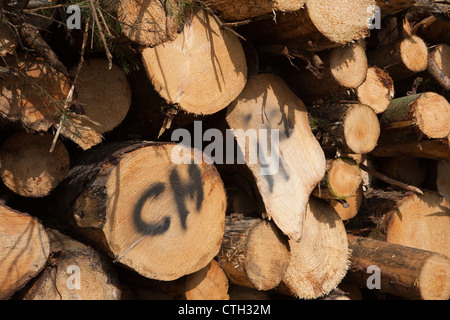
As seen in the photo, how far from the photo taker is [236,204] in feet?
9.34

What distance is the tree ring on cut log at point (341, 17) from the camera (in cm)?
249

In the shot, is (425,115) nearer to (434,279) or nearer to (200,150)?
(434,279)

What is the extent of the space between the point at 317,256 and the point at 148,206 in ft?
4.00

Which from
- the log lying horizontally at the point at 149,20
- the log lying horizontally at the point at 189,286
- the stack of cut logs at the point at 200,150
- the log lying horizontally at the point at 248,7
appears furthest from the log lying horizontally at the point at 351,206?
the log lying horizontally at the point at 149,20

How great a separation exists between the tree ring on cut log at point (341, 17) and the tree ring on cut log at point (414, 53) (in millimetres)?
933


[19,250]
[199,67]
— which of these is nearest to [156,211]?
[19,250]

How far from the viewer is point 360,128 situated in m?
3.01

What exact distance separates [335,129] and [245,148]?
0.62 metres

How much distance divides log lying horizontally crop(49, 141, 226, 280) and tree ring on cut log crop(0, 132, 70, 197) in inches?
3.8

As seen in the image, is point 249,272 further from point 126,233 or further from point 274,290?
point 126,233

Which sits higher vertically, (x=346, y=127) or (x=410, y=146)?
(x=346, y=127)

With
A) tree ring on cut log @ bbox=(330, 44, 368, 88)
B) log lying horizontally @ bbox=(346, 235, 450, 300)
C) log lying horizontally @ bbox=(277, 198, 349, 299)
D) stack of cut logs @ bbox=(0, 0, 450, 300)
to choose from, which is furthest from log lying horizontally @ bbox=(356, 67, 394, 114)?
log lying horizontally @ bbox=(346, 235, 450, 300)

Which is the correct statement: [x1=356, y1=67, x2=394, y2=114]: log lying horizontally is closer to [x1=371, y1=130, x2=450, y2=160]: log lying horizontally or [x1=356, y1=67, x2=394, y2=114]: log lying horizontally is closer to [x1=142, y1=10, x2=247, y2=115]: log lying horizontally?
[x1=371, y1=130, x2=450, y2=160]: log lying horizontally

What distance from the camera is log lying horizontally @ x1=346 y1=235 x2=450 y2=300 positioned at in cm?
289
